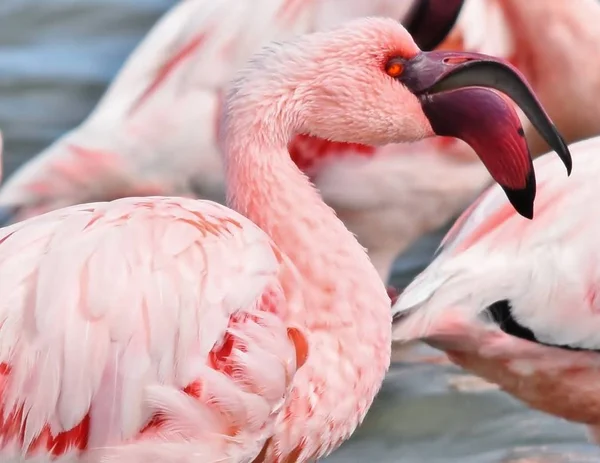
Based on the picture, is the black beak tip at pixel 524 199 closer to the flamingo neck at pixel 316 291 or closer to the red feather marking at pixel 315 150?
the flamingo neck at pixel 316 291

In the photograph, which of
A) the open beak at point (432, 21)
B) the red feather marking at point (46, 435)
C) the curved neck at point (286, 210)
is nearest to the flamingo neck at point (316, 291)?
the curved neck at point (286, 210)

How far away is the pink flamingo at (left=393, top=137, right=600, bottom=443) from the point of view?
A: 2244mm

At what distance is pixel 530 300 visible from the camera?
224 cm

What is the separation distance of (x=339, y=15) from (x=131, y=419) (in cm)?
145

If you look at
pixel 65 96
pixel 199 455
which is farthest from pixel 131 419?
pixel 65 96

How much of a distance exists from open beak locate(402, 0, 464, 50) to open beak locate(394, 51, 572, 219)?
2.95 feet

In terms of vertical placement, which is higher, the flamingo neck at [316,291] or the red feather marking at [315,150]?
the flamingo neck at [316,291]

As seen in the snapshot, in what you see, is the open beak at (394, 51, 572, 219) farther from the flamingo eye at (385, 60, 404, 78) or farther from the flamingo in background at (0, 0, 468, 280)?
the flamingo in background at (0, 0, 468, 280)

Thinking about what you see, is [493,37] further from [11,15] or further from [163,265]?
[11,15]

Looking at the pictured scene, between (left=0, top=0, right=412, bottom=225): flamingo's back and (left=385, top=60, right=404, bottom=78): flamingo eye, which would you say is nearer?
(left=385, top=60, right=404, bottom=78): flamingo eye

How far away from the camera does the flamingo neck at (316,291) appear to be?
181cm

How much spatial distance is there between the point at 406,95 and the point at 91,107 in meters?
2.80

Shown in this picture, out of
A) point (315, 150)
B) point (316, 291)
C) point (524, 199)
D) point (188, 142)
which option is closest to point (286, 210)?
point (316, 291)

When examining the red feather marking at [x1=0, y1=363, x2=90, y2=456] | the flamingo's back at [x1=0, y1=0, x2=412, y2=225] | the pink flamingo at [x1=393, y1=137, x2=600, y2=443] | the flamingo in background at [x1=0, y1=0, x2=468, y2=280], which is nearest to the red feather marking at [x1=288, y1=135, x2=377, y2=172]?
the flamingo in background at [x1=0, y1=0, x2=468, y2=280]
